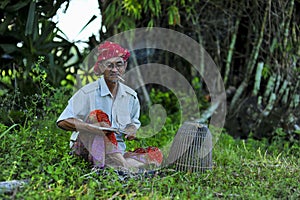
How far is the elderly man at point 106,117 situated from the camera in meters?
3.41

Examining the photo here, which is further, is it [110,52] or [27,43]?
[27,43]

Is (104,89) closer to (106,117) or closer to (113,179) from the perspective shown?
(106,117)

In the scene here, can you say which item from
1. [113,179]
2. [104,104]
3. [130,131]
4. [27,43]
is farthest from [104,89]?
[27,43]

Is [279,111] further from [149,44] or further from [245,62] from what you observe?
[149,44]

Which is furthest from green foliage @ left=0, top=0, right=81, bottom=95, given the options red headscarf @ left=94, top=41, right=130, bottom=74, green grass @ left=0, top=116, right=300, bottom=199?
red headscarf @ left=94, top=41, right=130, bottom=74

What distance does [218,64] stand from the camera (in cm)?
699

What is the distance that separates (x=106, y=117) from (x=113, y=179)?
46 cm

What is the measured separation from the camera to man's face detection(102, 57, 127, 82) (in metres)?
3.54

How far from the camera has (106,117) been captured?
3.47 meters

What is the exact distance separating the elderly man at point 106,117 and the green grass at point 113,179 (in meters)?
0.14

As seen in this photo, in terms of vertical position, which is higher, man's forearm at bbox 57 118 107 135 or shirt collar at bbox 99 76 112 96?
shirt collar at bbox 99 76 112 96

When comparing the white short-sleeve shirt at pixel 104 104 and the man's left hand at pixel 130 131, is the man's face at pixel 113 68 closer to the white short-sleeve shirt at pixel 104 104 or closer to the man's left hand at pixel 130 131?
the white short-sleeve shirt at pixel 104 104

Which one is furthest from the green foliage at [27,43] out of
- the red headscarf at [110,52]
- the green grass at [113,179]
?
the red headscarf at [110,52]

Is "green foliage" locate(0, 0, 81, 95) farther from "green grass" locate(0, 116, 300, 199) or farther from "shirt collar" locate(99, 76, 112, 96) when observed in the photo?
"shirt collar" locate(99, 76, 112, 96)
